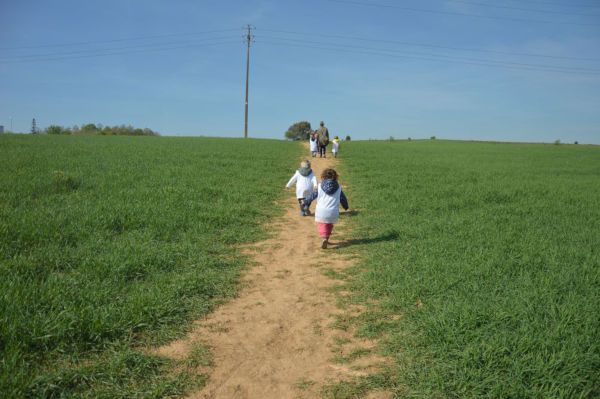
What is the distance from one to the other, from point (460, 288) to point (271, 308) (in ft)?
8.71

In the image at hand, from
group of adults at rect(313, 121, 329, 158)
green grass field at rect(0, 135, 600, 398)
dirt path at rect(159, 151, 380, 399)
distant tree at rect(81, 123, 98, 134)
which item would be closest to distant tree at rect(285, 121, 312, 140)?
distant tree at rect(81, 123, 98, 134)

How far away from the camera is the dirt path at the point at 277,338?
360cm

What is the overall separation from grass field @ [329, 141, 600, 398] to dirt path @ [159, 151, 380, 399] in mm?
356

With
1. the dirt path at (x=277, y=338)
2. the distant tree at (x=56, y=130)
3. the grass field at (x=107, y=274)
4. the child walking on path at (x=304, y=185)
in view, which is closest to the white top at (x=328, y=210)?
the dirt path at (x=277, y=338)

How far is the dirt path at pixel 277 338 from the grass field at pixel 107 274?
0.89 feet

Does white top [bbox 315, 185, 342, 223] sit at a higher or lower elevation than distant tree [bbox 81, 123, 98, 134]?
lower

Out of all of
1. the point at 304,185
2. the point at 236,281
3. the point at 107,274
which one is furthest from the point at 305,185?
the point at 107,274

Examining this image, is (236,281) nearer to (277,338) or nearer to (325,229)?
(277,338)

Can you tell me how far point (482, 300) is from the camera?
4.85 meters

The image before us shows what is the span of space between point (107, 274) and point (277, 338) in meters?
2.77

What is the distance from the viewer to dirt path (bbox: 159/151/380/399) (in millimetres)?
3602

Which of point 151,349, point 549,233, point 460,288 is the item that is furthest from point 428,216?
point 151,349

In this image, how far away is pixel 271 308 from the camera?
512 cm

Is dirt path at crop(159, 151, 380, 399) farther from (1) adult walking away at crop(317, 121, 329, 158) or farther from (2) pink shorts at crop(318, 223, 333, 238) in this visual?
(1) adult walking away at crop(317, 121, 329, 158)
